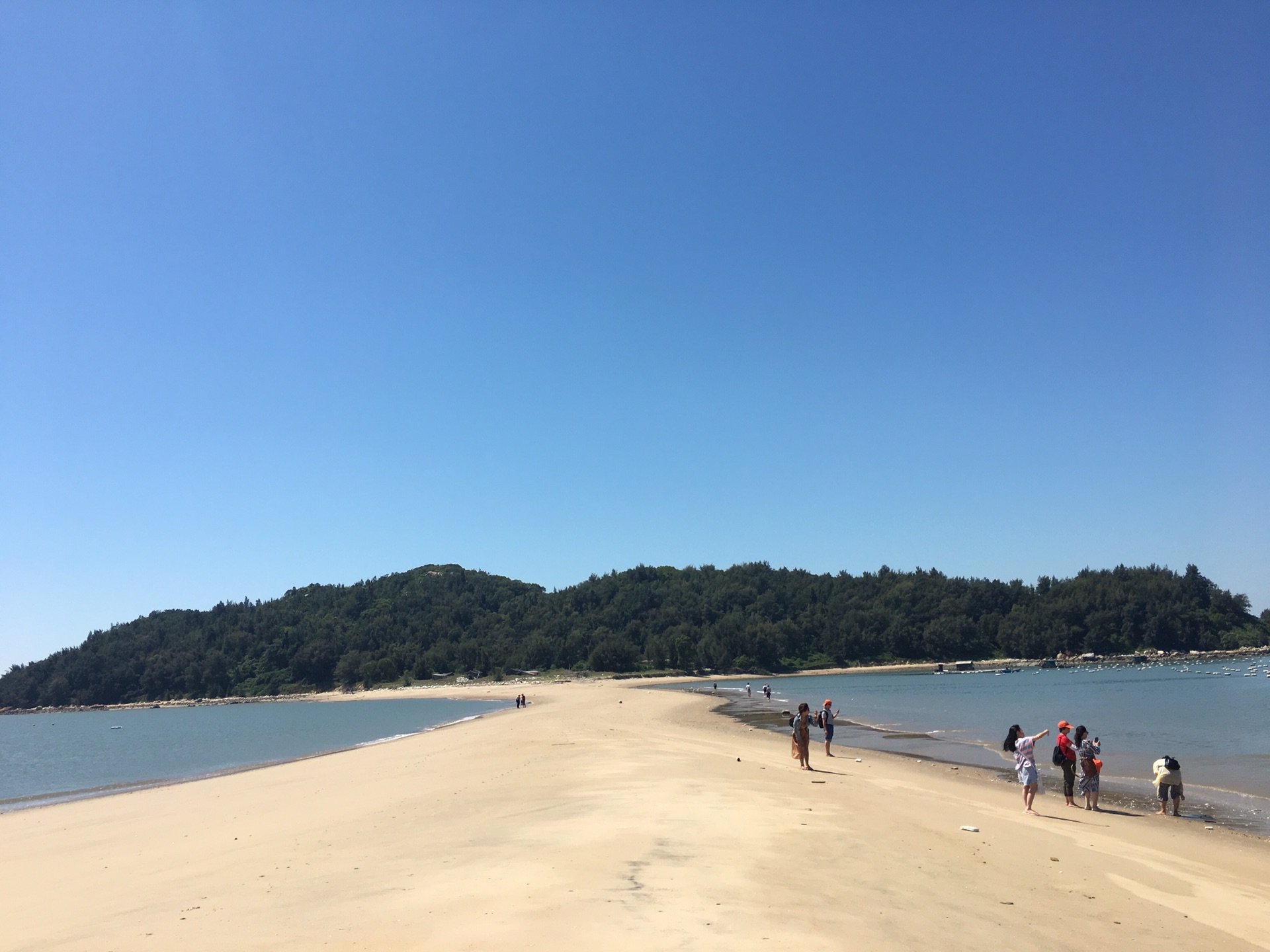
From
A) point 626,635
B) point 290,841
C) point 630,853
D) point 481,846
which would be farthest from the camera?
point 626,635

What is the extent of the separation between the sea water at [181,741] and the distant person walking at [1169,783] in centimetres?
3783

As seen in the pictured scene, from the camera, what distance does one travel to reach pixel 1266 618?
160750 millimetres

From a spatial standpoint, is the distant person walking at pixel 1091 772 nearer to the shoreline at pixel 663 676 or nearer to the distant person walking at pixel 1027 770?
the distant person walking at pixel 1027 770

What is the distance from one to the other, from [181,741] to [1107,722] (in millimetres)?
67198

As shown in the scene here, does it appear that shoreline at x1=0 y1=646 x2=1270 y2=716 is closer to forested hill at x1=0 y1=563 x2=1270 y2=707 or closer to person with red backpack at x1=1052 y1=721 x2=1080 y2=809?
forested hill at x1=0 y1=563 x2=1270 y2=707

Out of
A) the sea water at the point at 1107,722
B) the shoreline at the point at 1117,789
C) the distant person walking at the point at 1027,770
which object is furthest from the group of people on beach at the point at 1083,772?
the sea water at the point at 1107,722

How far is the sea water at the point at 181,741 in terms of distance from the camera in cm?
3822

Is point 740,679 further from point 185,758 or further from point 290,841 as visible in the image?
point 290,841

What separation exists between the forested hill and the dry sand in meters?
122

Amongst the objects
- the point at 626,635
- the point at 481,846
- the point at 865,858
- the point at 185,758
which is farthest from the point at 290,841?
the point at 626,635

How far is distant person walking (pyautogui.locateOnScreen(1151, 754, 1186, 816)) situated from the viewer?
703 inches

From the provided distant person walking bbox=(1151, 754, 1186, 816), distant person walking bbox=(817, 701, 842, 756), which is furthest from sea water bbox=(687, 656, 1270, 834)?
distant person walking bbox=(817, 701, 842, 756)

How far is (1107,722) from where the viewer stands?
40969 millimetres

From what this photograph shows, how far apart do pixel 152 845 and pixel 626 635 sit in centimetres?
14281
